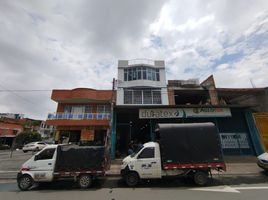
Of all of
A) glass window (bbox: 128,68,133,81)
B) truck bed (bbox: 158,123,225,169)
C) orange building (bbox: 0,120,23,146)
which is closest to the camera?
truck bed (bbox: 158,123,225,169)

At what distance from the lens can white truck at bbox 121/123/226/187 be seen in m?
8.38

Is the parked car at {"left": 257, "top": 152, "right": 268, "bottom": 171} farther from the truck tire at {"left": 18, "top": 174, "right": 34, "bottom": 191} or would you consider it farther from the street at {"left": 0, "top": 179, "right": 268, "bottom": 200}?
the truck tire at {"left": 18, "top": 174, "right": 34, "bottom": 191}

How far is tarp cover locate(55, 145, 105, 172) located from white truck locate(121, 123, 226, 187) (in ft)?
4.60

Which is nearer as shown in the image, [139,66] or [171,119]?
[171,119]

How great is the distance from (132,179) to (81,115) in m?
17.8

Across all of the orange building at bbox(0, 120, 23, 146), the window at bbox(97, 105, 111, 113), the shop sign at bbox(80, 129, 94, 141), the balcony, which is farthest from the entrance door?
the orange building at bbox(0, 120, 23, 146)

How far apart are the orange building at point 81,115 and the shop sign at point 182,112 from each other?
9389 millimetres

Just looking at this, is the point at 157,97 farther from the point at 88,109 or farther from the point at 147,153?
the point at 147,153

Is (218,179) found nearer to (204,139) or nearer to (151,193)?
(204,139)

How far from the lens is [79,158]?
852cm

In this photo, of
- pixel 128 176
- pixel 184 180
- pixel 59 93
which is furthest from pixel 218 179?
pixel 59 93

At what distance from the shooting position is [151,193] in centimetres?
710

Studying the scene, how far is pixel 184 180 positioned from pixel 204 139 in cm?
254

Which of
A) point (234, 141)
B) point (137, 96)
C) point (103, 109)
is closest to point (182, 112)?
point (234, 141)
